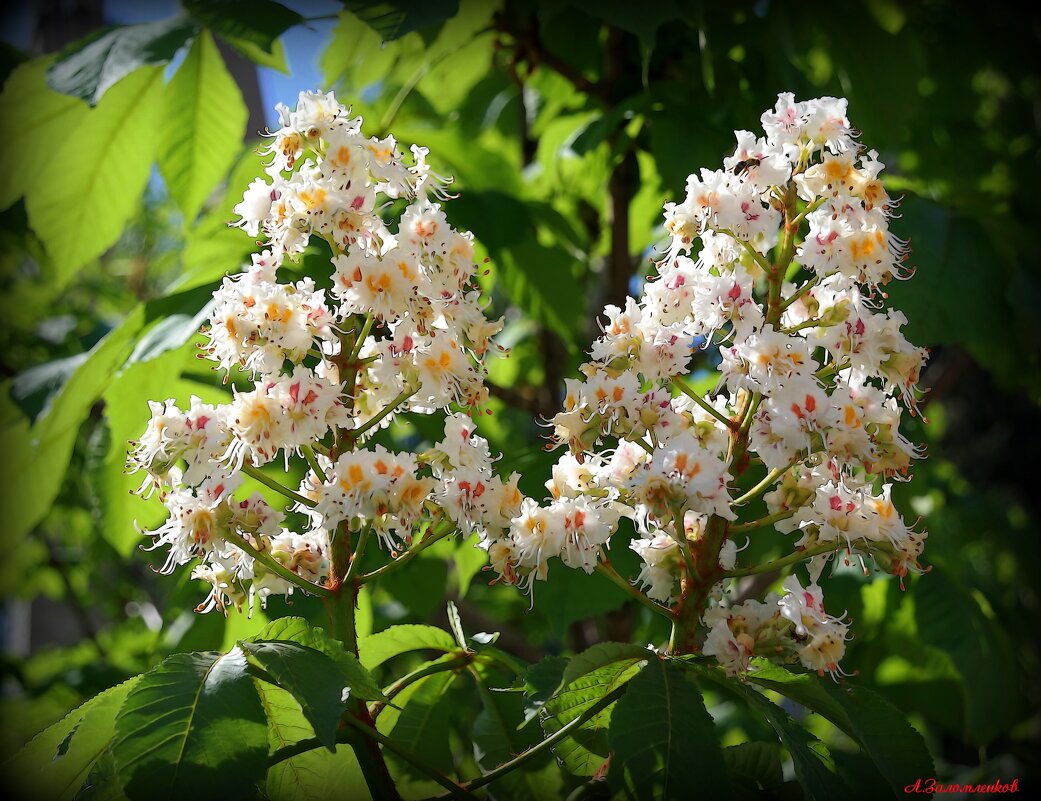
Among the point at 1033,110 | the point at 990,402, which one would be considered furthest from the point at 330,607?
the point at 990,402

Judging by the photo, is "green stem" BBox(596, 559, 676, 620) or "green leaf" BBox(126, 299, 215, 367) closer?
"green stem" BBox(596, 559, 676, 620)

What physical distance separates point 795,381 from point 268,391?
450 mm

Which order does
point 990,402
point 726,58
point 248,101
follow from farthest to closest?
1. point 990,402
2. point 248,101
3. point 726,58

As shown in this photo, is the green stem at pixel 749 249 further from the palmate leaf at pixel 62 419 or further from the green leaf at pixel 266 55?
the green leaf at pixel 266 55

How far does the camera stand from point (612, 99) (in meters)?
1.84

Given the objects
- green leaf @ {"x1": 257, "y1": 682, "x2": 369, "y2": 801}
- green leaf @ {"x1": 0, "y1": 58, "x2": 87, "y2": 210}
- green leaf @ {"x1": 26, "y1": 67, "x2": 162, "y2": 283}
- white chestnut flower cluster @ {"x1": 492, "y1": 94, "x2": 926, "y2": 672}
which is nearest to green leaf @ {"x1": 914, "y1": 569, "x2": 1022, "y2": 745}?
white chestnut flower cluster @ {"x1": 492, "y1": 94, "x2": 926, "y2": 672}

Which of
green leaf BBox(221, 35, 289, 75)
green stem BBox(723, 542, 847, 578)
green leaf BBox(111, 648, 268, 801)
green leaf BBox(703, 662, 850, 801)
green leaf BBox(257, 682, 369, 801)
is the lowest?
green leaf BBox(257, 682, 369, 801)

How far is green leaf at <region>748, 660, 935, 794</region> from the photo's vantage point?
857 millimetres

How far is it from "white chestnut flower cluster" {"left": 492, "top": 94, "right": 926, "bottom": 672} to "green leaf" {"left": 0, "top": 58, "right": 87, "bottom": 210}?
1009mm

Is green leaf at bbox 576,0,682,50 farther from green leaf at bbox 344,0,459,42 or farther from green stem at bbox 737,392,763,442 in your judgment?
green stem at bbox 737,392,763,442

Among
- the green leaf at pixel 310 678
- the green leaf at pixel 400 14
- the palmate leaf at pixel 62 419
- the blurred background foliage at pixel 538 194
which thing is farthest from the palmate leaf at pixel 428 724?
the green leaf at pixel 400 14

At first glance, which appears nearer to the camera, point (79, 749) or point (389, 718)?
point (79, 749)

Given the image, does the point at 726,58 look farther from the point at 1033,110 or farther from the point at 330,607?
the point at 1033,110

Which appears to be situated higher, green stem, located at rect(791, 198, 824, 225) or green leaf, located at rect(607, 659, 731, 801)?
green stem, located at rect(791, 198, 824, 225)
